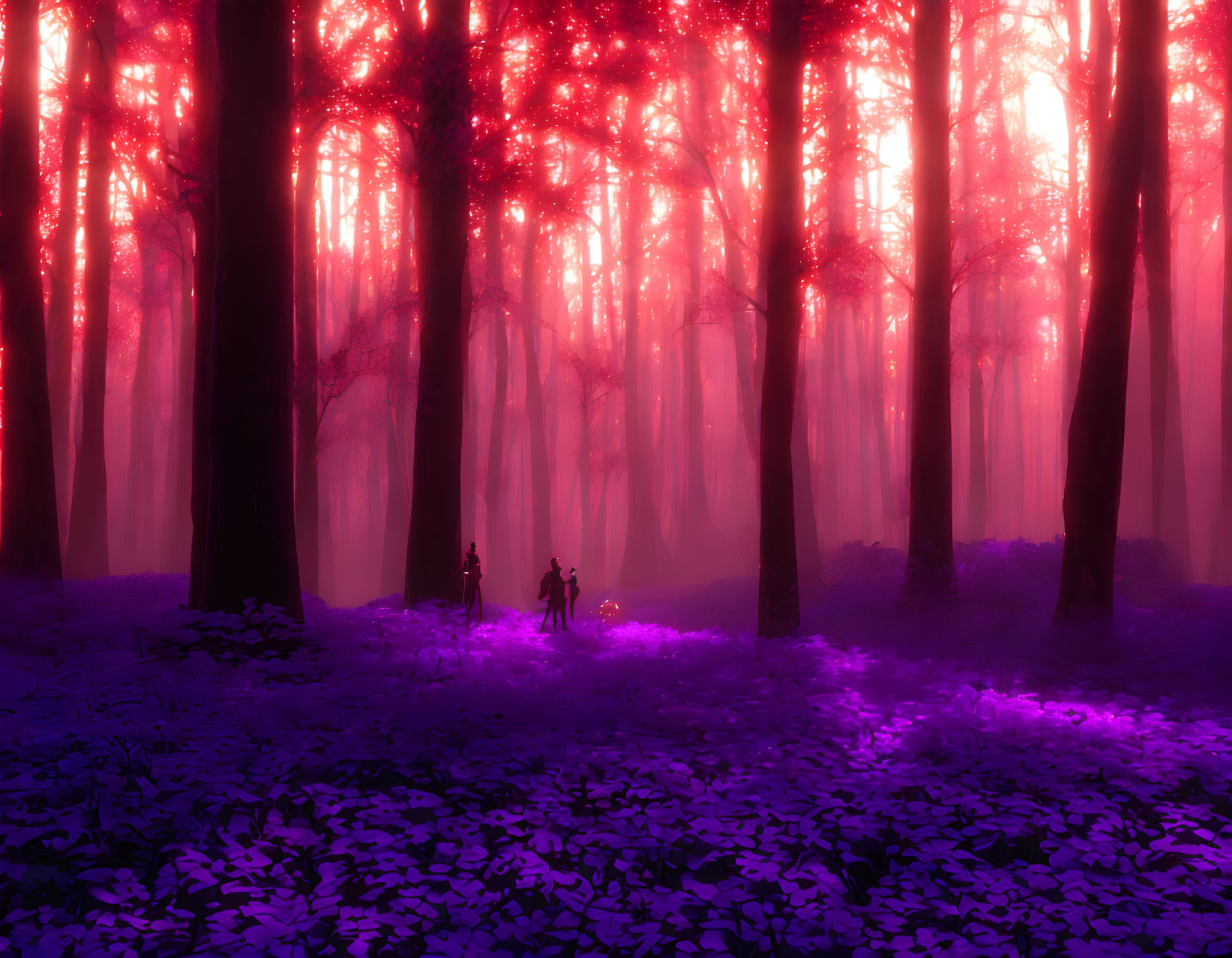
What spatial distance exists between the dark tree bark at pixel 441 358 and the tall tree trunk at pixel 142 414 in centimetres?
1248

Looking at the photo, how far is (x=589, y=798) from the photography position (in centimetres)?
537

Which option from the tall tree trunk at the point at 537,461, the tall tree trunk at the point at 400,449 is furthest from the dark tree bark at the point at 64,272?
the tall tree trunk at the point at 537,461

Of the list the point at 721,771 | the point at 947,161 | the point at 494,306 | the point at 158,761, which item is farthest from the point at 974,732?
the point at 494,306

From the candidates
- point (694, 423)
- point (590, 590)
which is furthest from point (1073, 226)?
point (590, 590)

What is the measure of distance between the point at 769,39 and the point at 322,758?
418 inches

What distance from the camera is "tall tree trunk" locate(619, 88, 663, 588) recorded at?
2711 centimetres

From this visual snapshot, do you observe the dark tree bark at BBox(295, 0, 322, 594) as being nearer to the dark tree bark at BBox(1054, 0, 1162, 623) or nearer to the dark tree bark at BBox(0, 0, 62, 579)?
the dark tree bark at BBox(0, 0, 62, 579)

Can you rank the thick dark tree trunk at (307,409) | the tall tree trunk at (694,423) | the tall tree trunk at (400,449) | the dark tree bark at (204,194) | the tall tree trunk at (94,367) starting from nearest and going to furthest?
the dark tree bark at (204,194) → the thick dark tree trunk at (307,409) → the tall tree trunk at (94,367) → the tall tree trunk at (400,449) → the tall tree trunk at (694,423)

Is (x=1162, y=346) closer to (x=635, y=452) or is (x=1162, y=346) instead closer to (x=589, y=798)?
(x=635, y=452)

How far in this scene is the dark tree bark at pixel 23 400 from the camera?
A: 38.1 ft

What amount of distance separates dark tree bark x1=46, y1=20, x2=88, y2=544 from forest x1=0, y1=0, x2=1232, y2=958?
21 cm

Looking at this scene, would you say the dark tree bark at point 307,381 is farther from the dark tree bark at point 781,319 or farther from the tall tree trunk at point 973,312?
the tall tree trunk at point 973,312

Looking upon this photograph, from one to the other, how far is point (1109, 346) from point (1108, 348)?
0.02 m

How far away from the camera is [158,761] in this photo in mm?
5395
